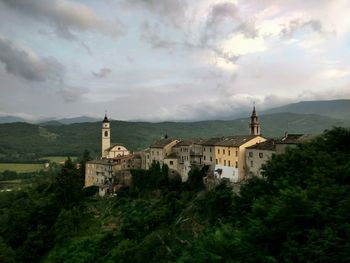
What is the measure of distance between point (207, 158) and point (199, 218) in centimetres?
1934

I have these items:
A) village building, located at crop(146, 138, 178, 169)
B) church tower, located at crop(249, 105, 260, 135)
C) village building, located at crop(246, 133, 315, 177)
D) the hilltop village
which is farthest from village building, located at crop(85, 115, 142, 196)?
village building, located at crop(246, 133, 315, 177)

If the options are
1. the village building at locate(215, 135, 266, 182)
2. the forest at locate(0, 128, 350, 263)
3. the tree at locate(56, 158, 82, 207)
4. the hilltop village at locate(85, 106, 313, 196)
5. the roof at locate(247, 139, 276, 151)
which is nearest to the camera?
the forest at locate(0, 128, 350, 263)

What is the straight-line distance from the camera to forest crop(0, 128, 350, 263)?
869 inches

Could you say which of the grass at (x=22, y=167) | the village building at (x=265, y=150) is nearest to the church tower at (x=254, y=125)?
the village building at (x=265, y=150)

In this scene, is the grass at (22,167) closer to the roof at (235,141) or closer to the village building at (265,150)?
the roof at (235,141)

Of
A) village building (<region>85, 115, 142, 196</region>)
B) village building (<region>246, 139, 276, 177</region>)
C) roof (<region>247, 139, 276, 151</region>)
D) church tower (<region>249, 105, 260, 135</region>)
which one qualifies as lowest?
village building (<region>85, 115, 142, 196</region>)

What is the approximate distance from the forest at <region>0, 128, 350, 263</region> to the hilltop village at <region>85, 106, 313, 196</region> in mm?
2600

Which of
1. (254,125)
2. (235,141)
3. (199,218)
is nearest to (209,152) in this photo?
(235,141)

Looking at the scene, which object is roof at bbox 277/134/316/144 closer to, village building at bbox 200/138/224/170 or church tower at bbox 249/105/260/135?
church tower at bbox 249/105/260/135

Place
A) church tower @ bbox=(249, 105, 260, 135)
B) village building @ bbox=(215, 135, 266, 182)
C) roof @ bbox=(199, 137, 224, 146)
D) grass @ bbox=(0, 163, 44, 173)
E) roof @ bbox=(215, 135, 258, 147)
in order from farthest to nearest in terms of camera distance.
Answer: grass @ bbox=(0, 163, 44, 173) < roof @ bbox=(199, 137, 224, 146) < church tower @ bbox=(249, 105, 260, 135) < roof @ bbox=(215, 135, 258, 147) < village building @ bbox=(215, 135, 266, 182)

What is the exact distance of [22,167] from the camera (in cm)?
18200

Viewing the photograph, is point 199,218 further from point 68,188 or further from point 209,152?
point 68,188

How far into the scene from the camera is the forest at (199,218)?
22078mm

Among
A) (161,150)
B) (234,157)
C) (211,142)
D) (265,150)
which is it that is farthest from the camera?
(161,150)
